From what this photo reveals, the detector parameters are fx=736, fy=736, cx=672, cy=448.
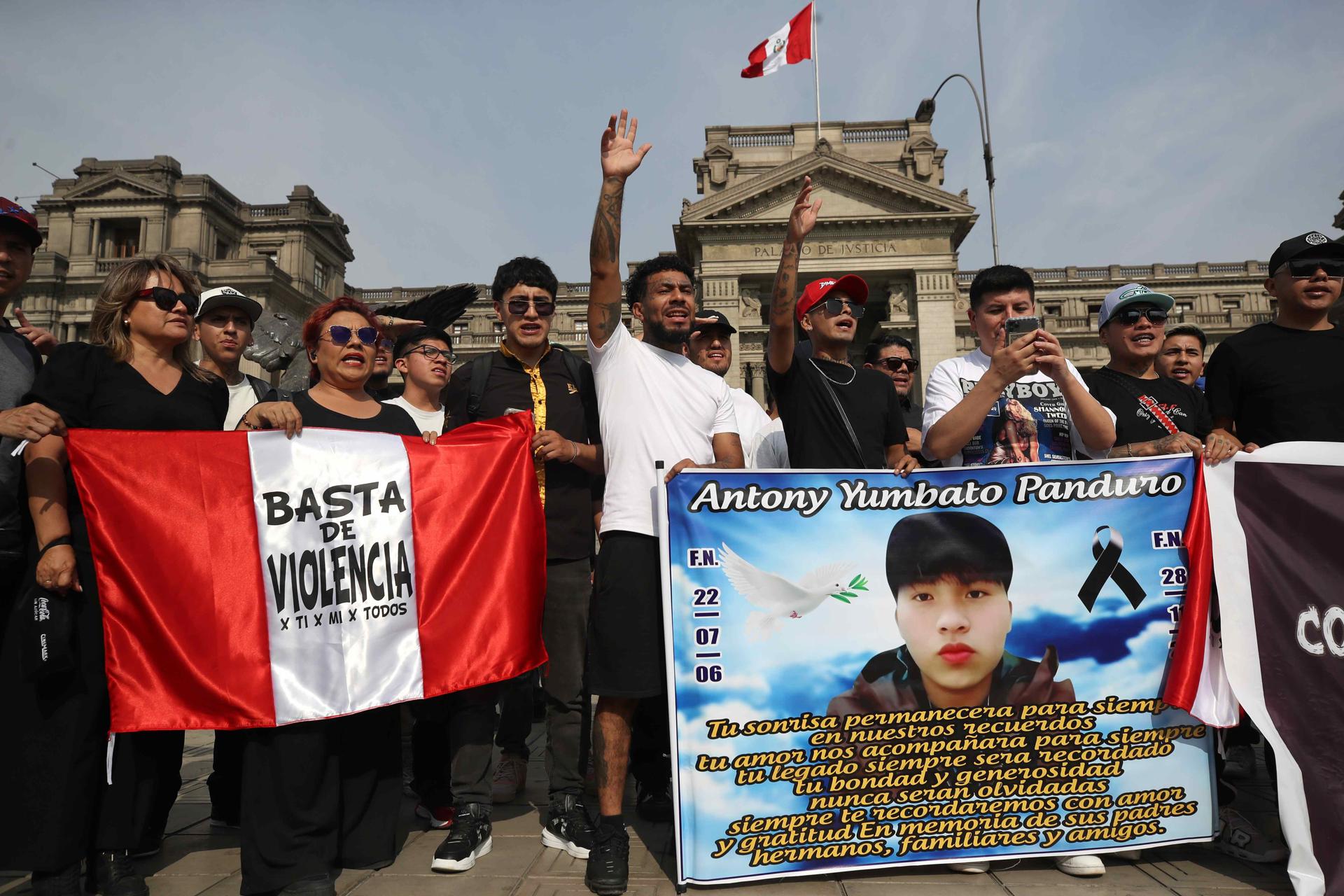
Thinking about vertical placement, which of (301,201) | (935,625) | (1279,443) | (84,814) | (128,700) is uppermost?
(301,201)

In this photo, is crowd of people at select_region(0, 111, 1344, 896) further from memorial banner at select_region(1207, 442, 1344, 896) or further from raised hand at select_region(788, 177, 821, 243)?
memorial banner at select_region(1207, 442, 1344, 896)

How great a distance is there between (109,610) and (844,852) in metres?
2.94

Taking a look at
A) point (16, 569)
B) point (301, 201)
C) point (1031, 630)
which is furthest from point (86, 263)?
point (1031, 630)

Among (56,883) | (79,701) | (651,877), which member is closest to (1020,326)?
(651,877)

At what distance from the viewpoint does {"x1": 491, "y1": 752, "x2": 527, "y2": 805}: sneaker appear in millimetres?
3879

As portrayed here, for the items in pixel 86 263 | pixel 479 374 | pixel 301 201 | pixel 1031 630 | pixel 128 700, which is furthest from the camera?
pixel 301 201

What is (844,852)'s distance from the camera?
279cm

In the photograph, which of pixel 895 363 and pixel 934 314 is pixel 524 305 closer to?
pixel 895 363

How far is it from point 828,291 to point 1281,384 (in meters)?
2.16

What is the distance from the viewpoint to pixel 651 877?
286cm

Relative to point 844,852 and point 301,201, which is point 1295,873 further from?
point 301,201

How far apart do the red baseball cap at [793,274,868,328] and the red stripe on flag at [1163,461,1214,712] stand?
1640mm

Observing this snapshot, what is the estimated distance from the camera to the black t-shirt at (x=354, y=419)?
10.4ft

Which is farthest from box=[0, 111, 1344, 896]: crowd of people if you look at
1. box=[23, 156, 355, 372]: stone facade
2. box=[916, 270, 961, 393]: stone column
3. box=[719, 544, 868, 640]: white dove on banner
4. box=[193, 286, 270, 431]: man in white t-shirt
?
box=[23, 156, 355, 372]: stone facade
